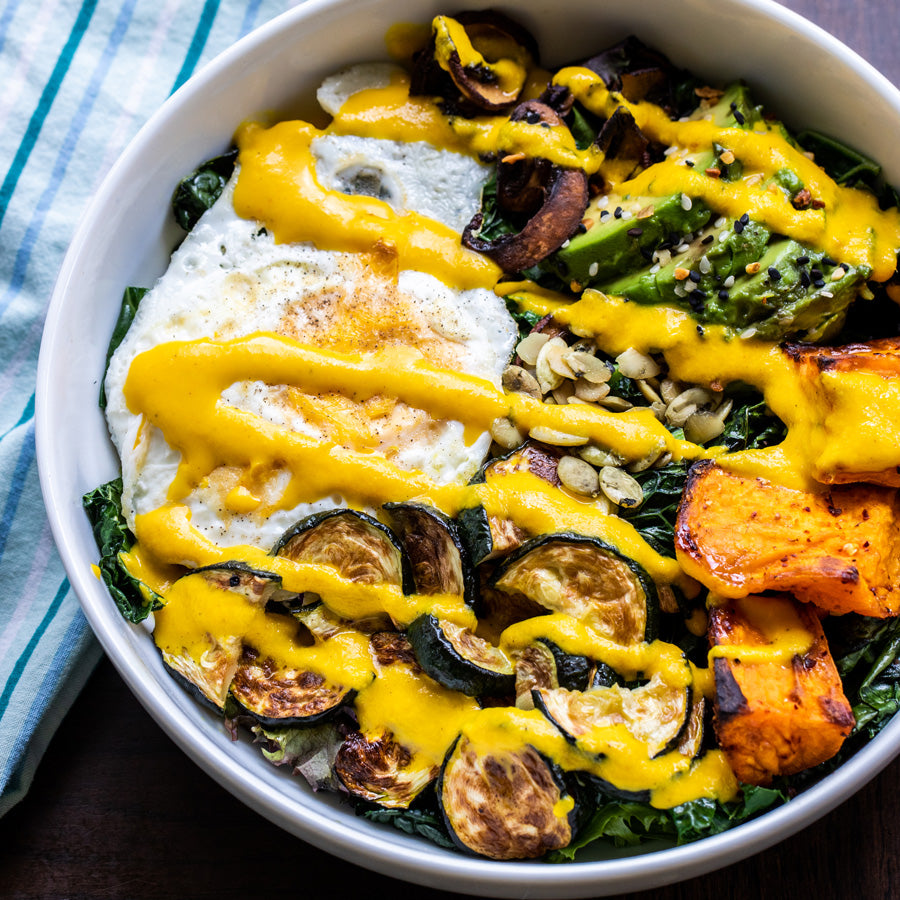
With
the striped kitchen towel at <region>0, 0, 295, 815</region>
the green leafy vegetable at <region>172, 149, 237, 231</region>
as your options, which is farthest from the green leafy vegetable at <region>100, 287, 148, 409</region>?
the striped kitchen towel at <region>0, 0, 295, 815</region>

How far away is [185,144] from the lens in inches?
114

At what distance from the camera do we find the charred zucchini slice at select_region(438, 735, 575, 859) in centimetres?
238

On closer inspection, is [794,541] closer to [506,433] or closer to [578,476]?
[578,476]

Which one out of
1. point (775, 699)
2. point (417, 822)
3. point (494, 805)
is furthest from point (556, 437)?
point (417, 822)

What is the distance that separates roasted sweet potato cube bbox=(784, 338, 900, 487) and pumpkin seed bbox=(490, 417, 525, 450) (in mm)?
810

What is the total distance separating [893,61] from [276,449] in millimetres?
2660

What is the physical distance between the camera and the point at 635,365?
108 inches

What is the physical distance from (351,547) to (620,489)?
780 millimetres

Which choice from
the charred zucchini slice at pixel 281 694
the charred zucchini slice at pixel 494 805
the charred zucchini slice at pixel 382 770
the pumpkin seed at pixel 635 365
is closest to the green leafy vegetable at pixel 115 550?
the charred zucchini slice at pixel 281 694

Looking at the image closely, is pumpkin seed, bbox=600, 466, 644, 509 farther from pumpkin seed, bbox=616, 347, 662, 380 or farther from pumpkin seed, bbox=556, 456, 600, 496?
pumpkin seed, bbox=616, 347, 662, 380

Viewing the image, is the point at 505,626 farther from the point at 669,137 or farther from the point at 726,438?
the point at 669,137

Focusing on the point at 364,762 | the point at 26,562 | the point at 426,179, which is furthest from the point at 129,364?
the point at 364,762

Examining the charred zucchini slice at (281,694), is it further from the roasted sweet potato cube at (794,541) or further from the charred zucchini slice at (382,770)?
the roasted sweet potato cube at (794,541)

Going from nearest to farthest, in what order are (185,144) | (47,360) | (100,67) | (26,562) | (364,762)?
(364,762), (47,360), (185,144), (26,562), (100,67)
